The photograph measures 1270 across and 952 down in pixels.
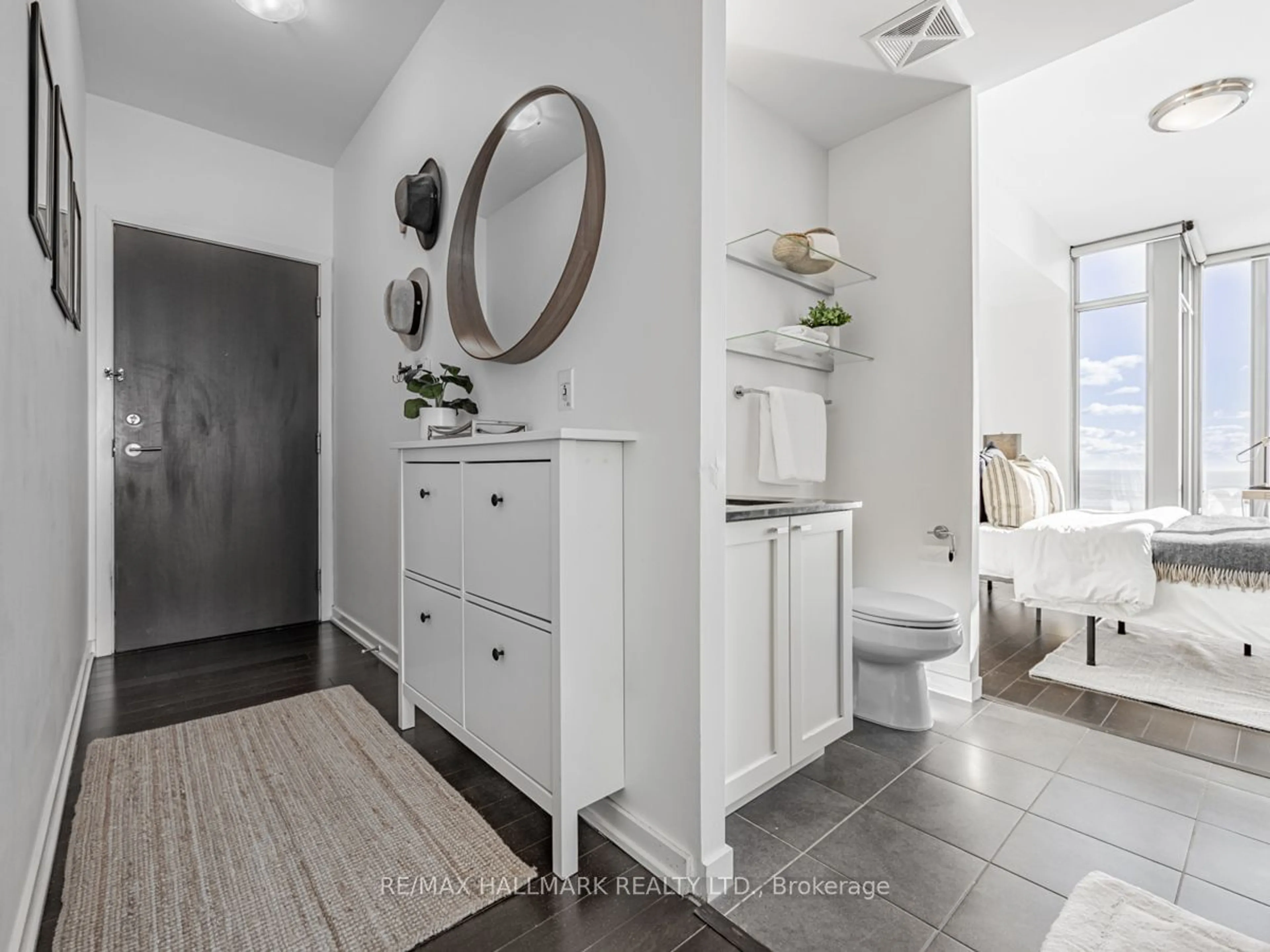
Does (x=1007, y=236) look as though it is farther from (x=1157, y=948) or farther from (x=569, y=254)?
(x=1157, y=948)

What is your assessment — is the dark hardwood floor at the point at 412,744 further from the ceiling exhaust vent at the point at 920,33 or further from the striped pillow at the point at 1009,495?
the striped pillow at the point at 1009,495

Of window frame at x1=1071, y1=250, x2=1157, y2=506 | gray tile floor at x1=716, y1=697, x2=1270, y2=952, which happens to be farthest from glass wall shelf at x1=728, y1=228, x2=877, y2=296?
window frame at x1=1071, y1=250, x2=1157, y2=506

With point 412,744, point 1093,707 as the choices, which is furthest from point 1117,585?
point 412,744

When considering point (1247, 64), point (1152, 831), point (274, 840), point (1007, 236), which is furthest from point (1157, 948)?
point (1007, 236)

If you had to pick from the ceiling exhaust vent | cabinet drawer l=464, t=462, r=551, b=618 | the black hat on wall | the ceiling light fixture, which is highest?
the ceiling light fixture

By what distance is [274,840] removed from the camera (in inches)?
55.1

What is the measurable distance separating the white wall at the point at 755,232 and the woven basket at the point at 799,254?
9 cm

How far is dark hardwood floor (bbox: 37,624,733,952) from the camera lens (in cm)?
113

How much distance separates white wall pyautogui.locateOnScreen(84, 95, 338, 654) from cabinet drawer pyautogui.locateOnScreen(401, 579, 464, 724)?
176 centimetres

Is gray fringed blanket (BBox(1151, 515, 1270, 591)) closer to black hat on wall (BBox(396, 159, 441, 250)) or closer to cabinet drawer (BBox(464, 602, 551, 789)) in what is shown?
cabinet drawer (BBox(464, 602, 551, 789))

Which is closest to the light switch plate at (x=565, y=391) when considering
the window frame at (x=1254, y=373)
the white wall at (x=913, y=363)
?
the white wall at (x=913, y=363)

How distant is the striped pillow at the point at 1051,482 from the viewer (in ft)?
12.0

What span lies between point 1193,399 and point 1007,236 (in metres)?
2.64

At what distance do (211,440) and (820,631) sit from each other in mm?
3203
